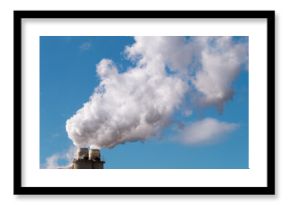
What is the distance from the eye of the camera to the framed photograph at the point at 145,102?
91.7 inches

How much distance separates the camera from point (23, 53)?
7.84 feet

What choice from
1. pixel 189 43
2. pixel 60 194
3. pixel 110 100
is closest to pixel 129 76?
pixel 110 100

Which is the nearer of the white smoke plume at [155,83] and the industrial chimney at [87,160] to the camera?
the industrial chimney at [87,160]

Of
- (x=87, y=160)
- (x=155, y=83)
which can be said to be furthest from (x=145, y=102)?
(x=87, y=160)

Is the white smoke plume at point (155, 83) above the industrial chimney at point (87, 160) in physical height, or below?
above

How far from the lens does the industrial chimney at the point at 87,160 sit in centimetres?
220

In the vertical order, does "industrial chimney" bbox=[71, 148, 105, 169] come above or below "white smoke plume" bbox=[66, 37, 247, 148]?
below

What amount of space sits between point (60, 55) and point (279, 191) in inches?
60.3

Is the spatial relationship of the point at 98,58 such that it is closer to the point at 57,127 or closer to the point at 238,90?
the point at 57,127

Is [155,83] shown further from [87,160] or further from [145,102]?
[87,160]

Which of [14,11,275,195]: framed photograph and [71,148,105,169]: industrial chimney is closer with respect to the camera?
[71,148,105,169]: industrial chimney

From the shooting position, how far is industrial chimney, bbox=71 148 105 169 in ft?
7.20

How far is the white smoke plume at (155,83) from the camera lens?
7.75 feet

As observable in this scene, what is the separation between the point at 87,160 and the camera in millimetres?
2184
